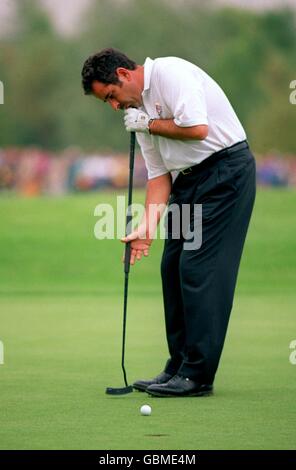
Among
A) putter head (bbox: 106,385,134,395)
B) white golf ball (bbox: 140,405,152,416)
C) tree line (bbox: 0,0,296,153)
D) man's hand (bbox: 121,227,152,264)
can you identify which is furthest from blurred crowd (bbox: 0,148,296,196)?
white golf ball (bbox: 140,405,152,416)

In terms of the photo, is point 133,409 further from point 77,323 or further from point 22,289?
point 22,289

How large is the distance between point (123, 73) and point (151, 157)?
0.50 m

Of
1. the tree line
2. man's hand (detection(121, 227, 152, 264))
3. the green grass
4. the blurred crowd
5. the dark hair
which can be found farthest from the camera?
the tree line

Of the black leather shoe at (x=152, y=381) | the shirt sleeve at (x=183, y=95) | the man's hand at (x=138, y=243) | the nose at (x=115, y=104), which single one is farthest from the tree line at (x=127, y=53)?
the shirt sleeve at (x=183, y=95)

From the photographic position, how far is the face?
5.11 m

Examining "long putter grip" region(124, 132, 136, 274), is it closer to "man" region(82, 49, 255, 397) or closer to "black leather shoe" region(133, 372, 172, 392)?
"man" region(82, 49, 255, 397)

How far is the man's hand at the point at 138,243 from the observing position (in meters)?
5.46

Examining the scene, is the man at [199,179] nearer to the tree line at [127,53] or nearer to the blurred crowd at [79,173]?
the blurred crowd at [79,173]

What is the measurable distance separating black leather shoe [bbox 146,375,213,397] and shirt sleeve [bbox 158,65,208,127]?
3.85ft

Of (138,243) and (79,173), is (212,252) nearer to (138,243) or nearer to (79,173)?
(138,243)

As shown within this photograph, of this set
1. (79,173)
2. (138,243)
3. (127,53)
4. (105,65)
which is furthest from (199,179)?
(127,53)

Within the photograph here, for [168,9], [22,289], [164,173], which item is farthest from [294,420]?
[168,9]

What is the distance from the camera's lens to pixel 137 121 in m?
5.10
